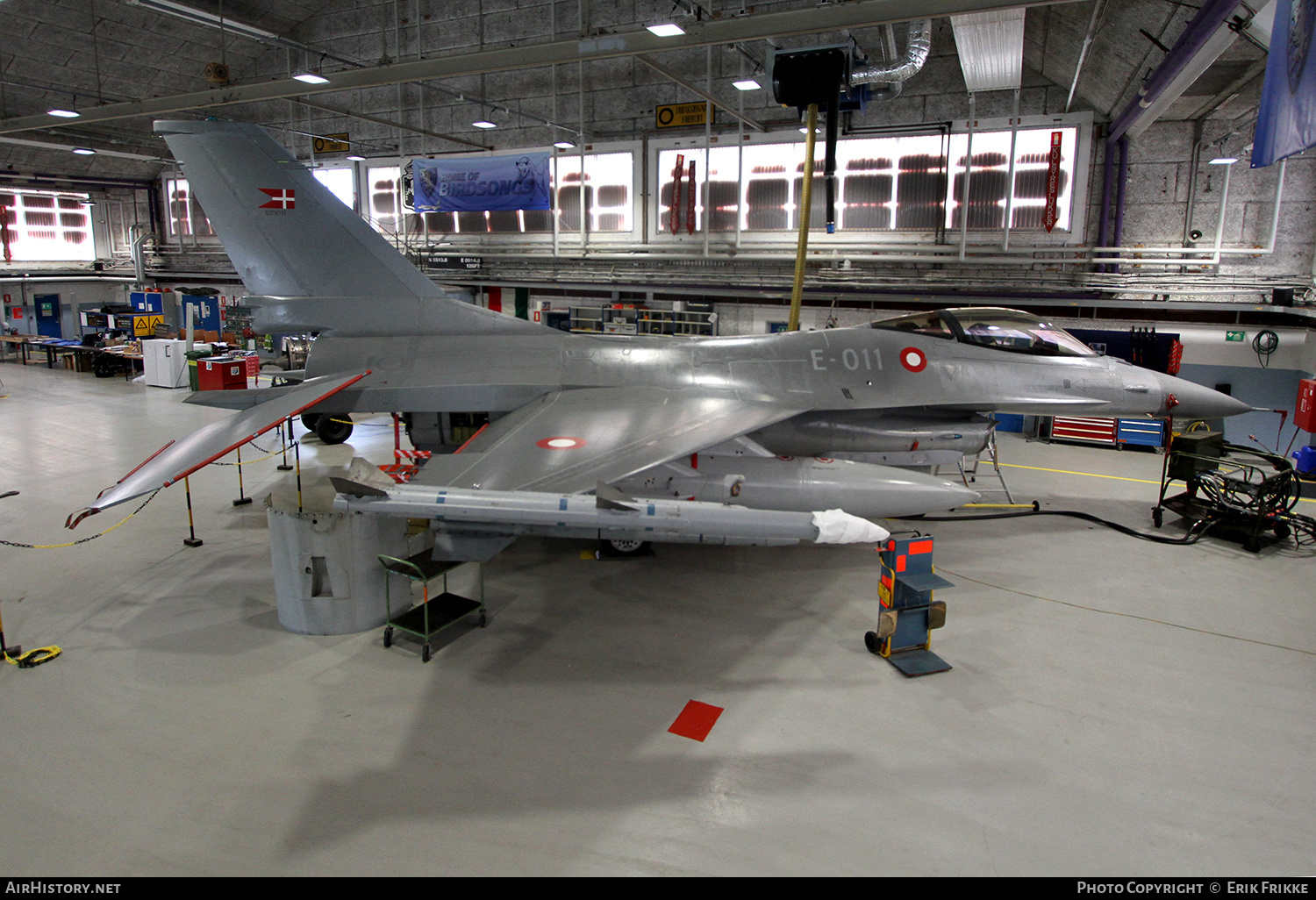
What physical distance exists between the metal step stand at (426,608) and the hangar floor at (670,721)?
0.25 m

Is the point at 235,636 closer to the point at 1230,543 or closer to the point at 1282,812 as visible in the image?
the point at 1282,812

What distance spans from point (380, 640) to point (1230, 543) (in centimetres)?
1007

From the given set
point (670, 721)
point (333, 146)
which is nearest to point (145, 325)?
point (333, 146)

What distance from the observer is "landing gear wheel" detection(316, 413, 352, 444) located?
13102 millimetres

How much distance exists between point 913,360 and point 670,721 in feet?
18.4

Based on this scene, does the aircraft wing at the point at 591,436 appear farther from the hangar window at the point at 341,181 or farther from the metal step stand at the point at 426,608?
the hangar window at the point at 341,181

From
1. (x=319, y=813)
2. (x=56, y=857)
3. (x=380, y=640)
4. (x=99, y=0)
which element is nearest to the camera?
(x=56, y=857)

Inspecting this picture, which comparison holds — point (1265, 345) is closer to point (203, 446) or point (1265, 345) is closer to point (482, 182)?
point (203, 446)

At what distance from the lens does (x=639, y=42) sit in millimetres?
9484

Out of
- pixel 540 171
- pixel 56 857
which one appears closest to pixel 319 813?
pixel 56 857

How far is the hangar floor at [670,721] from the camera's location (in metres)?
4.05

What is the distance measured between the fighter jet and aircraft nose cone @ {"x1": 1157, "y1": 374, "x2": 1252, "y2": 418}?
2 centimetres

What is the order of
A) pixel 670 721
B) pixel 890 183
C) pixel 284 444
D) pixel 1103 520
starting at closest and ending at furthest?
pixel 670 721 → pixel 1103 520 → pixel 284 444 → pixel 890 183

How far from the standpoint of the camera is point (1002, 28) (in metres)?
11.1
